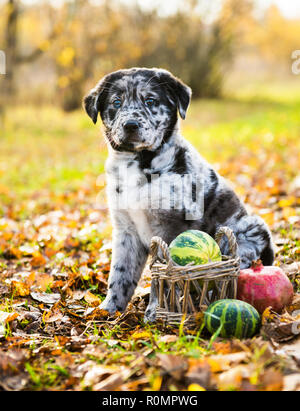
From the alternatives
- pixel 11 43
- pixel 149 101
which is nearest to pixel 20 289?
pixel 149 101

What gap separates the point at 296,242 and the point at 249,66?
127 ft

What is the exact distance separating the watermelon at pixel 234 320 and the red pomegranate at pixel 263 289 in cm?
23

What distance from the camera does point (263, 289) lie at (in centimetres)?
279

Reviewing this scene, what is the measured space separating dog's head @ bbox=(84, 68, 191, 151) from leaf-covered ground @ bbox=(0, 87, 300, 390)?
3.68ft

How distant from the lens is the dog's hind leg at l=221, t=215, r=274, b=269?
11.2 ft

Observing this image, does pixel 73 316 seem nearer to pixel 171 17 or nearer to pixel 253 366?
pixel 253 366

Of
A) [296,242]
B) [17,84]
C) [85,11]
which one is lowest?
[296,242]

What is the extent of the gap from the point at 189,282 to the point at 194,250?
20 cm

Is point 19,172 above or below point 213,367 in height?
above

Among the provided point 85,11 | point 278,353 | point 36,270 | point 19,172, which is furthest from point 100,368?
point 85,11

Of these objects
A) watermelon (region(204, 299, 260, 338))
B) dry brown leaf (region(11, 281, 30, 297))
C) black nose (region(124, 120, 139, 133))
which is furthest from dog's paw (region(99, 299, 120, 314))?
black nose (region(124, 120, 139, 133))

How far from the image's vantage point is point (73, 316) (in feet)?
10.3

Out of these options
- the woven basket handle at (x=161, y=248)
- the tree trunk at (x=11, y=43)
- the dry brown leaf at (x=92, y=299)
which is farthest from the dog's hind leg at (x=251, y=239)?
the tree trunk at (x=11, y=43)

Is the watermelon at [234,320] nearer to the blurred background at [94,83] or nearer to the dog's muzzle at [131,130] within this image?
the dog's muzzle at [131,130]
